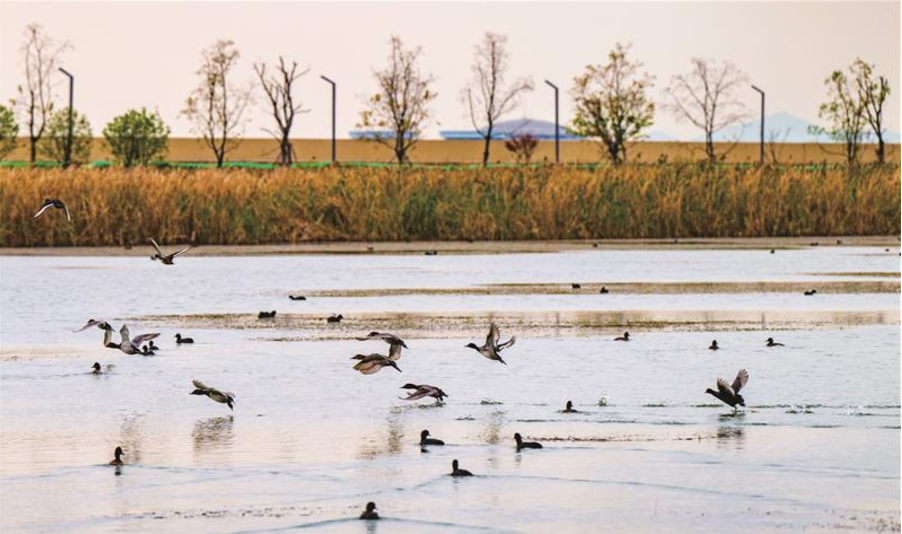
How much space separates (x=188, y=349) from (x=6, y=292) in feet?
20.4

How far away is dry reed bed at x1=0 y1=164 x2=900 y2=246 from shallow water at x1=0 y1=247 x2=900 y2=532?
488 inches

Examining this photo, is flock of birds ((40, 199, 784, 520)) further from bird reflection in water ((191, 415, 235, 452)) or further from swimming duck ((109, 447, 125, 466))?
bird reflection in water ((191, 415, 235, 452))

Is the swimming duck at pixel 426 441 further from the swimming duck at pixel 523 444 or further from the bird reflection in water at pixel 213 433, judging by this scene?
the bird reflection in water at pixel 213 433

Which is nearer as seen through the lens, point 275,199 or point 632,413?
point 632,413

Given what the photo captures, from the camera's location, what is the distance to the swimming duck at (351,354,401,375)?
9953 mm

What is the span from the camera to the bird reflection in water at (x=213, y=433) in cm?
843

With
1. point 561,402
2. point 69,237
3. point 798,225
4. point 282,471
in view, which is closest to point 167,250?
point 69,237

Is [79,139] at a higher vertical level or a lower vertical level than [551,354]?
higher

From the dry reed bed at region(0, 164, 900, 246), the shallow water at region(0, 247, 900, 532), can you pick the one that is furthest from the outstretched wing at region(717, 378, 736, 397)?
the dry reed bed at region(0, 164, 900, 246)

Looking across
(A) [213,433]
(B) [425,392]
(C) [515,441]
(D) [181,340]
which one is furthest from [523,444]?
(D) [181,340]

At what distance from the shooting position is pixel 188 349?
12812mm

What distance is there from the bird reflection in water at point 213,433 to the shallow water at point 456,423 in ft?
0.08

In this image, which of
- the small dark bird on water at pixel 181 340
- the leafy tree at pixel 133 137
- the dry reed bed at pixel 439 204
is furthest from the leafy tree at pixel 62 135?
the small dark bird on water at pixel 181 340

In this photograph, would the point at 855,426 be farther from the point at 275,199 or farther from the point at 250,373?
the point at 275,199
